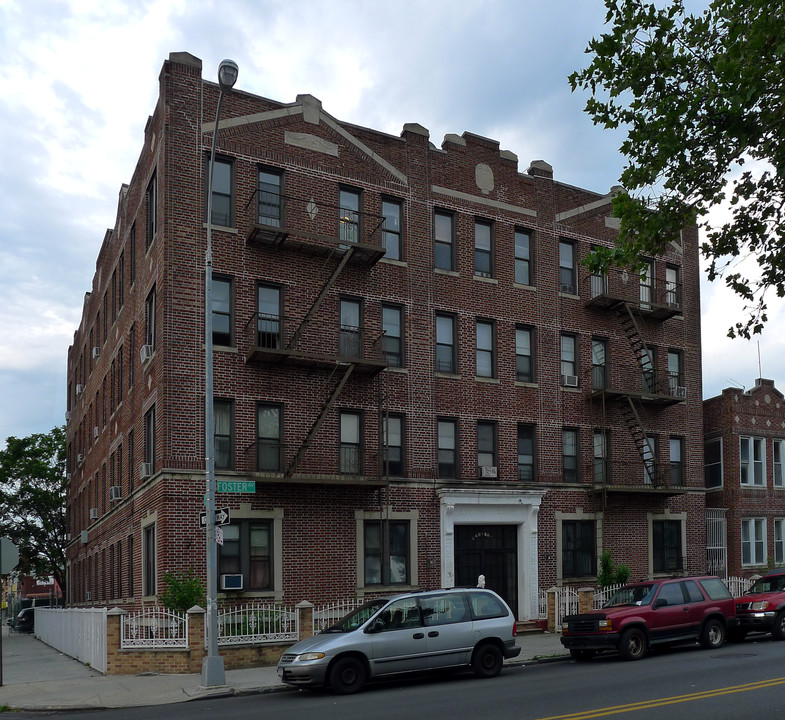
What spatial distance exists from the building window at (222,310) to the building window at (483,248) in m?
8.41

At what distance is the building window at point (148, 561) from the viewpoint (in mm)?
25297

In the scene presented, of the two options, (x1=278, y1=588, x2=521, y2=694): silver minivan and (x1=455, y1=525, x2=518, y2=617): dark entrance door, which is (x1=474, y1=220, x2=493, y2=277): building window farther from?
(x1=278, y1=588, x2=521, y2=694): silver minivan

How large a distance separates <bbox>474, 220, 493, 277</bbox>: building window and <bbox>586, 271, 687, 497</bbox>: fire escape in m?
4.01

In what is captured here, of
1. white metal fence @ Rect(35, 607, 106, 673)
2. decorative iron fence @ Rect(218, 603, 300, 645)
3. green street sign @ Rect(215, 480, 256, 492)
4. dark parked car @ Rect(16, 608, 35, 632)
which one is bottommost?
dark parked car @ Rect(16, 608, 35, 632)

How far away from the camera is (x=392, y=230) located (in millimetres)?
28281

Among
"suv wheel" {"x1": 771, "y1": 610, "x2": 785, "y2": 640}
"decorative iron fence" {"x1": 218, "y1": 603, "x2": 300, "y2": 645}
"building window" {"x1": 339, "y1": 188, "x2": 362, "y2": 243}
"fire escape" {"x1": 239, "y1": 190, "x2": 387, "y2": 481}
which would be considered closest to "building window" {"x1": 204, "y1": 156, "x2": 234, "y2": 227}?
"fire escape" {"x1": 239, "y1": 190, "x2": 387, "y2": 481}

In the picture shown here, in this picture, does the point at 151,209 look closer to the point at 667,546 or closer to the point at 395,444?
the point at 395,444

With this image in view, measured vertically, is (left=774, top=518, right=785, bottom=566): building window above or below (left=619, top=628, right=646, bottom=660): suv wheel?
above

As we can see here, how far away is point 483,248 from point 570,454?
23.7 ft

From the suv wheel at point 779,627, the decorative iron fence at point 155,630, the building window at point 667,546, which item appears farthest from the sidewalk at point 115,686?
the building window at point 667,546

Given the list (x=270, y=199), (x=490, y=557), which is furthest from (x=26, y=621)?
(x=270, y=199)

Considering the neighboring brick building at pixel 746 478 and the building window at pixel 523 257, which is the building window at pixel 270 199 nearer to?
the building window at pixel 523 257

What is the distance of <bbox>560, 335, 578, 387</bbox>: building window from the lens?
31156mm

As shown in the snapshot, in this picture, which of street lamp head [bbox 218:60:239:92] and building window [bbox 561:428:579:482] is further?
building window [bbox 561:428:579:482]
